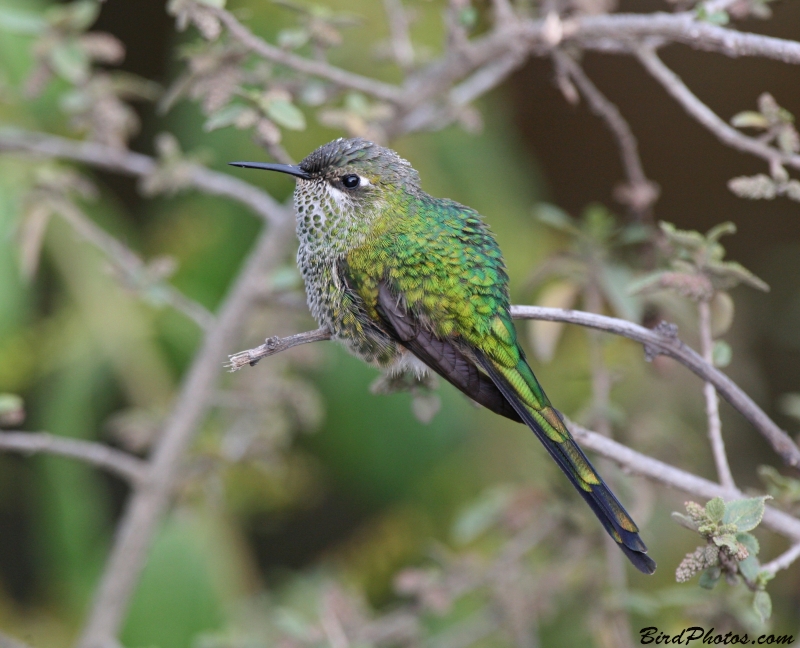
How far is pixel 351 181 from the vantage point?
1743 mm

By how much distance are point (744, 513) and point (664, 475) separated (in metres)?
0.19

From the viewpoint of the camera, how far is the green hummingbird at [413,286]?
143 centimetres

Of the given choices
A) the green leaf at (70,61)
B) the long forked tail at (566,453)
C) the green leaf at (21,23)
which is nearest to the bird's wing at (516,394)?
the long forked tail at (566,453)

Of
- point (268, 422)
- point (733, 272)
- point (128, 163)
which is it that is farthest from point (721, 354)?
point (128, 163)

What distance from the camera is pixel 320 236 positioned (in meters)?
1.72

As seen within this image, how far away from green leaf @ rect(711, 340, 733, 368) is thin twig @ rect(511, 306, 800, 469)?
0.12 m

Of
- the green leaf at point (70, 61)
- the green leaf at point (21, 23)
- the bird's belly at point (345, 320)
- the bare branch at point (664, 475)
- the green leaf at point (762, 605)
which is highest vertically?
the green leaf at point (21, 23)

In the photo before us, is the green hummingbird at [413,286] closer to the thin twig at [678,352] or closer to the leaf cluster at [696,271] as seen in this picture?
the thin twig at [678,352]

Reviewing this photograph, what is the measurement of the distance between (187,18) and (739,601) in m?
1.50

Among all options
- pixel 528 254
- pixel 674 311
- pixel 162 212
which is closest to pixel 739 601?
pixel 674 311

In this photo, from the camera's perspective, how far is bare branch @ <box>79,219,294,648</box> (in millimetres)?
1834

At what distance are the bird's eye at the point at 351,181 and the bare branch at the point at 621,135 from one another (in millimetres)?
440

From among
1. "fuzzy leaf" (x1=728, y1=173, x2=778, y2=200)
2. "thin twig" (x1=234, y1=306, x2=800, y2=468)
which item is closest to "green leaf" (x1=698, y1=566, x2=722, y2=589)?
"thin twig" (x1=234, y1=306, x2=800, y2=468)

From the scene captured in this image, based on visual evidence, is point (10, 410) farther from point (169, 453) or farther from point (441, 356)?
point (441, 356)
